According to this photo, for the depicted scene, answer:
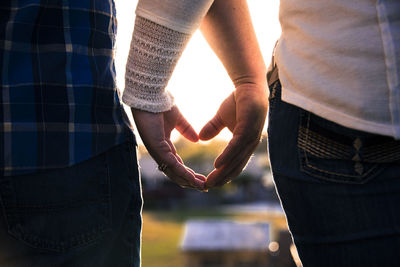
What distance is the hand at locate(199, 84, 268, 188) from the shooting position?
4.79 feet

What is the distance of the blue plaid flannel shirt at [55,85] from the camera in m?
1.19

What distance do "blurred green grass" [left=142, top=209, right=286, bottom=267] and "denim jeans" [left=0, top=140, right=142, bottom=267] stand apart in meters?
14.5

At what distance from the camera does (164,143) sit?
1438mm

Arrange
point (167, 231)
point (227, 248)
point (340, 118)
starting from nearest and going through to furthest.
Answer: point (340, 118), point (227, 248), point (167, 231)

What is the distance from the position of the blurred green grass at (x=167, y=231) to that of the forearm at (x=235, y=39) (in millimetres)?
14292

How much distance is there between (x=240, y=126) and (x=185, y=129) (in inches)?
8.6

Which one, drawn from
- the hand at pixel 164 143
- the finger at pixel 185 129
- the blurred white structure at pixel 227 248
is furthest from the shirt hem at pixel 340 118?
the blurred white structure at pixel 227 248

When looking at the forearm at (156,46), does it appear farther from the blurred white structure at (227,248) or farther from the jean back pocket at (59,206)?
the blurred white structure at (227,248)

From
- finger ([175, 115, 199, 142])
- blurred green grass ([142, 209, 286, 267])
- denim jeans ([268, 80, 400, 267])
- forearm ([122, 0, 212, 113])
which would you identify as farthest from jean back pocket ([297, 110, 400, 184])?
blurred green grass ([142, 209, 286, 267])

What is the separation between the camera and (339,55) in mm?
966

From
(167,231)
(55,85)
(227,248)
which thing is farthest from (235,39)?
(167,231)

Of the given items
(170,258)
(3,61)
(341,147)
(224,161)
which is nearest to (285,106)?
(341,147)

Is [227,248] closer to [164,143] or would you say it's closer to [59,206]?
[164,143]

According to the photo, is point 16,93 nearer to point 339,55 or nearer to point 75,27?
point 75,27
